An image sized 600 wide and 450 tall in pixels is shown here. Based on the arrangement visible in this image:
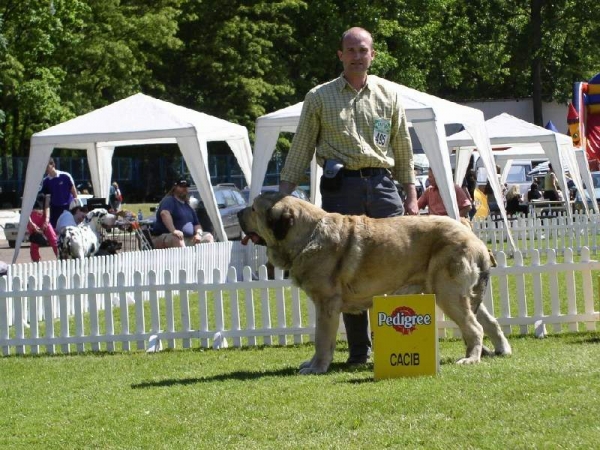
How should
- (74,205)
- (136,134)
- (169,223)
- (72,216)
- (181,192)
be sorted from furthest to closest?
(74,205) → (72,216) → (136,134) → (181,192) → (169,223)

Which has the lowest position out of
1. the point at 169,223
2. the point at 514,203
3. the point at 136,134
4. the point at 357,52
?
the point at 169,223

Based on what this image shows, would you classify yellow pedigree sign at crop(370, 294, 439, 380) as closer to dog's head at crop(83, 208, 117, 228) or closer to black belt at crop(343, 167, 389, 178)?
black belt at crop(343, 167, 389, 178)

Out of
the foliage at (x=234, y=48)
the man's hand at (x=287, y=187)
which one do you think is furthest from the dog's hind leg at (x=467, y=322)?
the foliage at (x=234, y=48)

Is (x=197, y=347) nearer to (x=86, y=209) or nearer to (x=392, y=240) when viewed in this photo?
(x=392, y=240)

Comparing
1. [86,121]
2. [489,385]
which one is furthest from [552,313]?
[86,121]

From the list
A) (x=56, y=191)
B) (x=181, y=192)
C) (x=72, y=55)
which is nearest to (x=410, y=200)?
(x=181, y=192)

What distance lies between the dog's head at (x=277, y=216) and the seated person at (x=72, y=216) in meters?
10.2

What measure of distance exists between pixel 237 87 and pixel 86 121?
92.7ft

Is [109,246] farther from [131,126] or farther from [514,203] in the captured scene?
[514,203]

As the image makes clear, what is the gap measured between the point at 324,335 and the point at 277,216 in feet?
2.83

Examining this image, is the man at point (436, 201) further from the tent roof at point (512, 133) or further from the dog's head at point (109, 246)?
the tent roof at point (512, 133)

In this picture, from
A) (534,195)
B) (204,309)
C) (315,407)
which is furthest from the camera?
(534,195)

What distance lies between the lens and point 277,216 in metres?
7.92

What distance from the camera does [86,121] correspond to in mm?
18609
